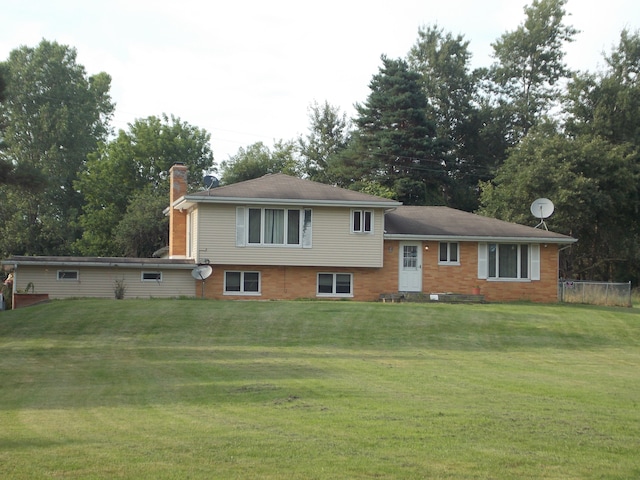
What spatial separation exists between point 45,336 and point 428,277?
695 inches

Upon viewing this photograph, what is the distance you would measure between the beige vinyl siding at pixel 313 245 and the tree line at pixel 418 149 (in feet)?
56.7

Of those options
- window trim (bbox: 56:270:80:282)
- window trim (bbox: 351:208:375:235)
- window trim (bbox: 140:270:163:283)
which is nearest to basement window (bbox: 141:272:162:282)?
window trim (bbox: 140:270:163:283)

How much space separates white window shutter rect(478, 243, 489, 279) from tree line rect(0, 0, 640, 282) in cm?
1306

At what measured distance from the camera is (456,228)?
1421 inches

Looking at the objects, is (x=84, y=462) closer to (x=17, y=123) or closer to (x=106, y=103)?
(x=17, y=123)

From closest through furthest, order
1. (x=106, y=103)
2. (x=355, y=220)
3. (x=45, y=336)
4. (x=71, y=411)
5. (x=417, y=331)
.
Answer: (x=71, y=411) < (x=45, y=336) < (x=417, y=331) < (x=355, y=220) < (x=106, y=103)

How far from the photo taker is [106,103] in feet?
250

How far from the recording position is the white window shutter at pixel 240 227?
111ft

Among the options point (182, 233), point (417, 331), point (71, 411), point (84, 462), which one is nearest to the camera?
point (84, 462)

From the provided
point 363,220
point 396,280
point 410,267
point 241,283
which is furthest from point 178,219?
point 410,267

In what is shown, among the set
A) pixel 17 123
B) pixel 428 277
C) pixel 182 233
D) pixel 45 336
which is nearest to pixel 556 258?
pixel 428 277

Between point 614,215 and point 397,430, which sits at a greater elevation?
point 614,215

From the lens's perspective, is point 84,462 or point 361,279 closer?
point 84,462

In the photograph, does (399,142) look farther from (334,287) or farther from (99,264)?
(99,264)
